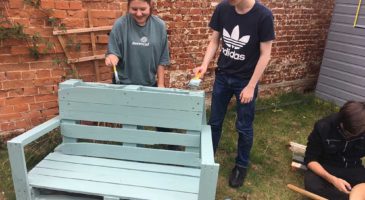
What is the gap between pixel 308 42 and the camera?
5383 mm

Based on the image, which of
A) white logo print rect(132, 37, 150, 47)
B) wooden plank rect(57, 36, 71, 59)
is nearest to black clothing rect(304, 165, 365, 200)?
white logo print rect(132, 37, 150, 47)

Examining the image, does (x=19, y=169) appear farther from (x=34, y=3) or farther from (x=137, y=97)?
(x=34, y=3)

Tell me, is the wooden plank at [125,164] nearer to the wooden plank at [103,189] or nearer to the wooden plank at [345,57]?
the wooden plank at [103,189]

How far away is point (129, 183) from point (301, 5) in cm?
406

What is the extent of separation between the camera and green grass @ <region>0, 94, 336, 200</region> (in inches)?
117

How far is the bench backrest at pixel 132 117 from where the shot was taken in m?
2.35

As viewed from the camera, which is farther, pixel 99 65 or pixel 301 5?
pixel 301 5

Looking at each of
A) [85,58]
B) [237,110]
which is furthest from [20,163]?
[237,110]

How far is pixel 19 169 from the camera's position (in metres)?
2.09

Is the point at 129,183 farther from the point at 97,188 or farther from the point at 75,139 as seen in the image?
the point at 75,139

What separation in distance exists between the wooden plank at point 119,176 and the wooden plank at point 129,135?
0.23 metres

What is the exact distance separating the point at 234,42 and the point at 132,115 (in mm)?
986

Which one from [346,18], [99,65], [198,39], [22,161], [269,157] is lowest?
[269,157]

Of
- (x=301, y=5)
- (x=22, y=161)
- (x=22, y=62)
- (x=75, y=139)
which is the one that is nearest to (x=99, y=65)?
(x=22, y=62)
